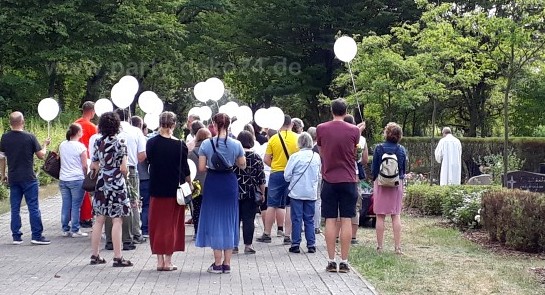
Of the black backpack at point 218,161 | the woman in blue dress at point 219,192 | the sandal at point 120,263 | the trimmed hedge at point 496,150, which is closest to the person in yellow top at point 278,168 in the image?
the woman in blue dress at point 219,192

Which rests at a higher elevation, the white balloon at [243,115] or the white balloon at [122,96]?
the white balloon at [122,96]

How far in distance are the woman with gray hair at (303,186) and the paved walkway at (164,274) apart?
0.95ft

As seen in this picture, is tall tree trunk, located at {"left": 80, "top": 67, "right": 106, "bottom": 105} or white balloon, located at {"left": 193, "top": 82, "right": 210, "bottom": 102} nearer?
white balloon, located at {"left": 193, "top": 82, "right": 210, "bottom": 102}

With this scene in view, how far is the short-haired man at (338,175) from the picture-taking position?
30.6 feet

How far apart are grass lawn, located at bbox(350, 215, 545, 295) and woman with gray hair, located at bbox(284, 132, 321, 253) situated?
77cm

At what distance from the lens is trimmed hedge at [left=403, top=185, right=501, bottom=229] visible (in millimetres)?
13656

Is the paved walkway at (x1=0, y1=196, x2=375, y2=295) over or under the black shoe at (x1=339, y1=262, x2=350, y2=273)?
under

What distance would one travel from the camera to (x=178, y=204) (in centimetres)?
932

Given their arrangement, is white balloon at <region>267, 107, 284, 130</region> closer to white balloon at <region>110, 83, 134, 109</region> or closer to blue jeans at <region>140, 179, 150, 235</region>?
blue jeans at <region>140, 179, 150, 235</region>

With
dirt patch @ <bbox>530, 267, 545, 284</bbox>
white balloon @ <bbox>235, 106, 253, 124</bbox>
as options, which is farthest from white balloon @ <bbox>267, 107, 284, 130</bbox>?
dirt patch @ <bbox>530, 267, 545, 284</bbox>

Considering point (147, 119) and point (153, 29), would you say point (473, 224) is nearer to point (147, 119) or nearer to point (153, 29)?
point (147, 119)

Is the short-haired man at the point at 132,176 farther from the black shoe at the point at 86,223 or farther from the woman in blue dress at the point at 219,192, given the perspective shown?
the black shoe at the point at 86,223

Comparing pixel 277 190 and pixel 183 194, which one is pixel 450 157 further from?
pixel 183 194

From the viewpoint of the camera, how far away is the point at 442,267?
9.84 m
